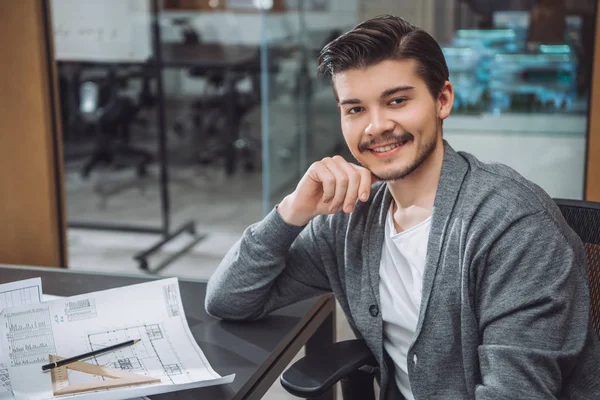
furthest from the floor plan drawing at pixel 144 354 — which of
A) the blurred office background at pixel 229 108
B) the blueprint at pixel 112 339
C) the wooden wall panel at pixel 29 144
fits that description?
the wooden wall panel at pixel 29 144

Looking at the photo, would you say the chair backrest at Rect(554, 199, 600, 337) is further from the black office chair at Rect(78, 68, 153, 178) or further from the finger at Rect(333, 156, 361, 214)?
the black office chair at Rect(78, 68, 153, 178)

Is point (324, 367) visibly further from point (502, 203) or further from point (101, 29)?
point (101, 29)

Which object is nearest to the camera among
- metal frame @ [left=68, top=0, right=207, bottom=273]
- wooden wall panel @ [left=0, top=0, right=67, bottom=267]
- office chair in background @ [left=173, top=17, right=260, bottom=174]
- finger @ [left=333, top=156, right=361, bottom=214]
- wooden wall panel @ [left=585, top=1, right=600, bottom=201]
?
finger @ [left=333, top=156, right=361, bottom=214]

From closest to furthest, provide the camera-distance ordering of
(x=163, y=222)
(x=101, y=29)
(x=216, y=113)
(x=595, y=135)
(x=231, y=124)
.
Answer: (x=595, y=135), (x=101, y=29), (x=163, y=222), (x=231, y=124), (x=216, y=113)

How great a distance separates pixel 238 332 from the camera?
4.35 feet

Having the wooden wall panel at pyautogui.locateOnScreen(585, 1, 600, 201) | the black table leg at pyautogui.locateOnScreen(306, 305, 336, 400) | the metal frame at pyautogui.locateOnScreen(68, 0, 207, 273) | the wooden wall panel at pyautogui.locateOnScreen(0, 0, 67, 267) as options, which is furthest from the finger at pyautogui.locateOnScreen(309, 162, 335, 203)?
the metal frame at pyautogui.locateOnScreen(68, 0, 207, 273)

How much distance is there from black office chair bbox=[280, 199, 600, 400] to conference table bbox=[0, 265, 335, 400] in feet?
0.17

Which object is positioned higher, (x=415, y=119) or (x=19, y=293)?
(x=415, y=119)

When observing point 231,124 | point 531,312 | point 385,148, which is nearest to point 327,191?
point 385,148

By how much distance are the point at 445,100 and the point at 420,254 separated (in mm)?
299

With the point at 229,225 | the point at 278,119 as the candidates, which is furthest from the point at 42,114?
the point at 229,225

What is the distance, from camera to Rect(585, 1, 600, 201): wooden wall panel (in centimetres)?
242

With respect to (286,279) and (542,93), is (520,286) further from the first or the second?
(542,93)

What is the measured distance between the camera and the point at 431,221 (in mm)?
1206
